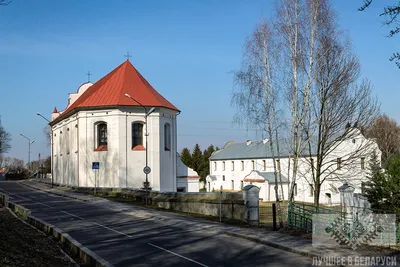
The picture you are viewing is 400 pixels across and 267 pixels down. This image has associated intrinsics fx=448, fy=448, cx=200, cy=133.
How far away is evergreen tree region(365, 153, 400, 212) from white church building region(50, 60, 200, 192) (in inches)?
1027

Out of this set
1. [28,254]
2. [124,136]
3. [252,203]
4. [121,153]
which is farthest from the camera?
[124,136]

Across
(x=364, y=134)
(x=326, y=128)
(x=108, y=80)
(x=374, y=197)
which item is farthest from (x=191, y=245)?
(x=108, y=80)

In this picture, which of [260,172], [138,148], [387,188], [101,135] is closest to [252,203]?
[387,188]

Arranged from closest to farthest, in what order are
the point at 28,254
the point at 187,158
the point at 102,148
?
the point at 28,254
the point at 102,148
the point at 187,158

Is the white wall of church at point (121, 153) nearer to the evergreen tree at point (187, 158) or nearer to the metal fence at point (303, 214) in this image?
the metal fence at point (303, 214)

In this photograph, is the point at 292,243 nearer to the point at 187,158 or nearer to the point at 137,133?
the point at 137,133

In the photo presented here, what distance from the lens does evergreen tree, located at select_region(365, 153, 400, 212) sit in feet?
52.4

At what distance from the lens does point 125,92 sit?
42.8m

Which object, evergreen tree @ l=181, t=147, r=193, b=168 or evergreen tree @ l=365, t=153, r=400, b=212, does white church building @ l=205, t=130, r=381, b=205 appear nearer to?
evergreen tree @ l=181, t=147, r=193, b=168
